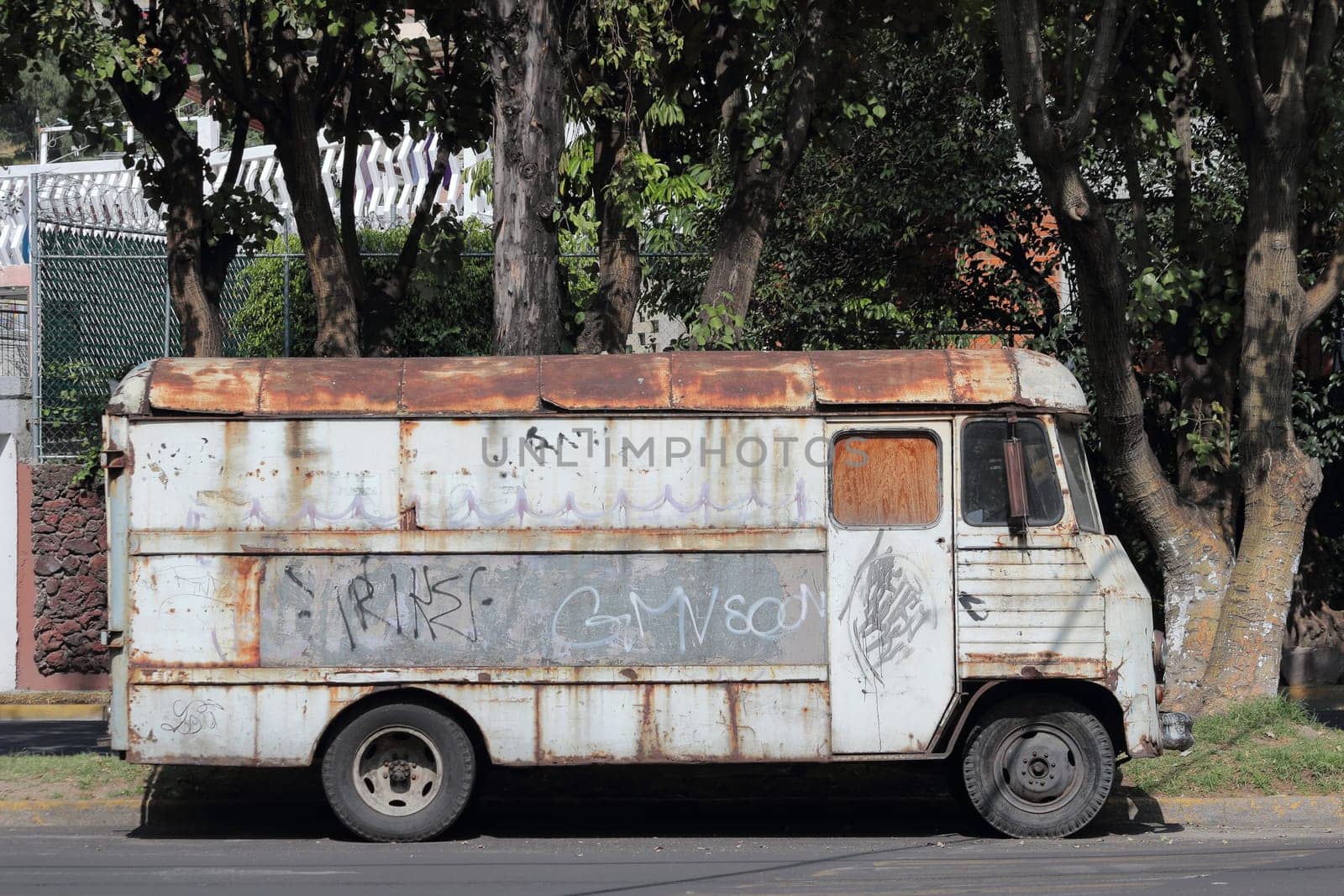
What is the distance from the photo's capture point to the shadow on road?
8.77 meters

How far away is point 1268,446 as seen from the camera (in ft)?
34.9

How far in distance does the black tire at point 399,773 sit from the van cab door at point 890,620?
206cm

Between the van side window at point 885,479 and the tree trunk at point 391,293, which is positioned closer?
the van side window at point 885,479

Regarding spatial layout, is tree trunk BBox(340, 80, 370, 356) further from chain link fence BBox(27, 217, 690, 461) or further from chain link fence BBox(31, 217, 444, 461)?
chain link fence BBox(31, 217, 444, 461)

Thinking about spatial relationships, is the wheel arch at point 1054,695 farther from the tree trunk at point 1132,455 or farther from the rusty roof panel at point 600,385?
the tree trunk at point 1132,455

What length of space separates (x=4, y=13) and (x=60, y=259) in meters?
4.84

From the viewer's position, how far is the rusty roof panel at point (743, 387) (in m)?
8.19

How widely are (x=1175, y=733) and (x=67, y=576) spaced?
36.3 feet

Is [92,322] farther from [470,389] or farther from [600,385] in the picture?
[600,385]

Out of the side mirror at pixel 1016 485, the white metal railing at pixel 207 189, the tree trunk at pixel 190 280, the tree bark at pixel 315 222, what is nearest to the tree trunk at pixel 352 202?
the white metal railing at pixel 207 189

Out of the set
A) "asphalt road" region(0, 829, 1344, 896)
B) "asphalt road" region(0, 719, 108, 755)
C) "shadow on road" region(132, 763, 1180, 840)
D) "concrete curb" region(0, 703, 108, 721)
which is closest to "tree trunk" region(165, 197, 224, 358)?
"asphalt road" region(0, 719, 108, 755)

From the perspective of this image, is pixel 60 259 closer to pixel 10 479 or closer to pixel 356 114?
pixel 10 479

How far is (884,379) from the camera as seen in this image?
823 cm

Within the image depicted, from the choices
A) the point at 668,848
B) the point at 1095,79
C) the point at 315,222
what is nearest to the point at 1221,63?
the point at 1095,79
